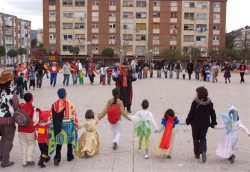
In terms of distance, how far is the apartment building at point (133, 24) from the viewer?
64250 mm

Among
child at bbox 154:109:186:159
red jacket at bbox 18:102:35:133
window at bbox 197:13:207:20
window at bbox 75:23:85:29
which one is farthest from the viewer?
window at bbox 197:13:207:20

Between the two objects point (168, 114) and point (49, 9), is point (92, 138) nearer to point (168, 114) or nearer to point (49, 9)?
point (168, 114)

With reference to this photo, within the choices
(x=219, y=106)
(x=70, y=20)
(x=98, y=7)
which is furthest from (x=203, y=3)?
(x=219, y=106)

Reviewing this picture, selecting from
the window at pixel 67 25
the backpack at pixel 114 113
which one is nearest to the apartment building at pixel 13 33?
the window at pixel 67 25

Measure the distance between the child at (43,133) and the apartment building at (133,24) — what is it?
57807mm

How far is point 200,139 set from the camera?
659cm

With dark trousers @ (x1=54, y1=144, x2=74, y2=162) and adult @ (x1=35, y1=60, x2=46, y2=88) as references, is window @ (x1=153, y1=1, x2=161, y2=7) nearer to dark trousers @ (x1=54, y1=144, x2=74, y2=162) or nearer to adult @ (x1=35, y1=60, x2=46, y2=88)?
adult @ (x1=35, y1=60, x2=46, y2=88)

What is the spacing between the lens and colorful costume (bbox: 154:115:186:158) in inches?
264

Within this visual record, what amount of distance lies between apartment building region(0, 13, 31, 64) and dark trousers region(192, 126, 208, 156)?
85.5m

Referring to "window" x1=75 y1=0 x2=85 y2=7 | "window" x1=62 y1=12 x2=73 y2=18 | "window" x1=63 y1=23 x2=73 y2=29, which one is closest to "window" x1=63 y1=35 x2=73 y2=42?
"window" x1=63 y1=23 x2=73 y2=29

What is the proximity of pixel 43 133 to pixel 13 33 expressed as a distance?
97235 mm

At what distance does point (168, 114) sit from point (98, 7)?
5951 cm

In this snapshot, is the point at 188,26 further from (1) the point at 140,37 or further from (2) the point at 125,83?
(2) the point at 125,83

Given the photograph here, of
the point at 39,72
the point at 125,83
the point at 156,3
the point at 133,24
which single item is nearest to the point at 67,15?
the point at 133,24
